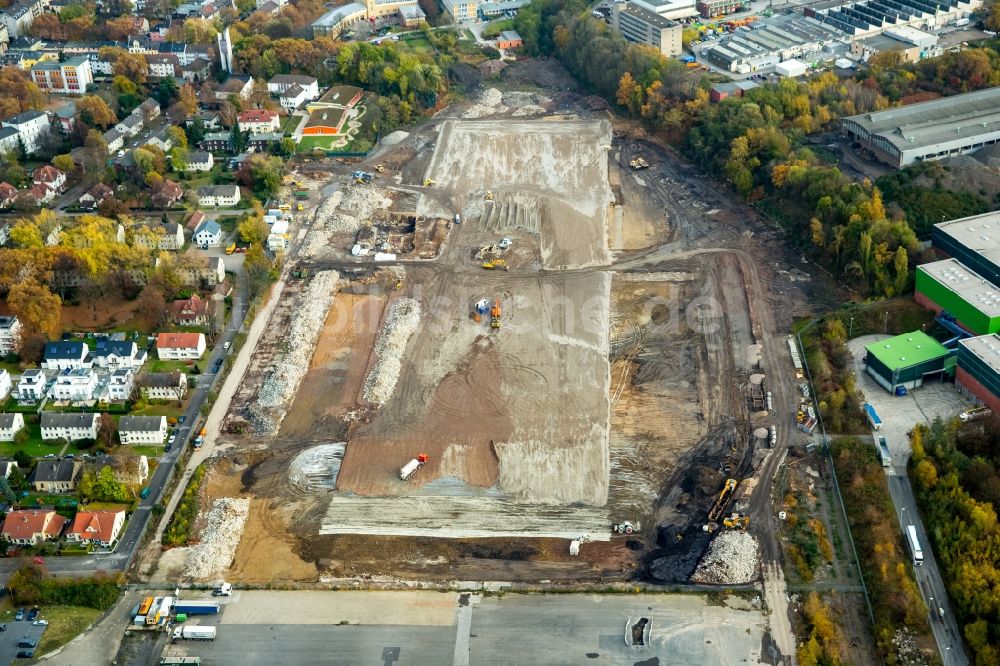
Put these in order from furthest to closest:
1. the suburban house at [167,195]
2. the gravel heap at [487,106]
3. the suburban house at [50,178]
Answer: the gravel heap at [487,106]
the suburban house at [50,178]
the suburban house at [167,195]

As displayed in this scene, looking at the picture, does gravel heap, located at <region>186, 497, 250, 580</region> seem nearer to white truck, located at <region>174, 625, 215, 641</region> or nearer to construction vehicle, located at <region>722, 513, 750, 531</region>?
white truck, located at <region>174, 625, 215, 641</region>

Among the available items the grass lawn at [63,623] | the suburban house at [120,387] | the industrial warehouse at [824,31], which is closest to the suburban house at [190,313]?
the suburban house at [120,387]

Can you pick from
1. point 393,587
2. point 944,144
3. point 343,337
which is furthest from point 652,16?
point 393,587

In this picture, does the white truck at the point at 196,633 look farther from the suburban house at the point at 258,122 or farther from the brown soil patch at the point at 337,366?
the suburban house at the point at 258,122

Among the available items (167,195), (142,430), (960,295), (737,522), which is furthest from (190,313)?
(960,295)

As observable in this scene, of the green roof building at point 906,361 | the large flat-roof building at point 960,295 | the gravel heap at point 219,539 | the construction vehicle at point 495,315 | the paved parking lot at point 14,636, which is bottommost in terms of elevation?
the paved parking lot at point 14,636

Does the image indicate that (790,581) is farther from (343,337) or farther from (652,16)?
(652,16)
